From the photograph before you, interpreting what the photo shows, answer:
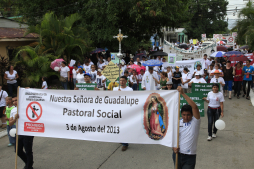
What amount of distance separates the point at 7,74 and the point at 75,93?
796 centimetres

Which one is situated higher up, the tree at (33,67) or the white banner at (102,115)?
the tree at (33,67)

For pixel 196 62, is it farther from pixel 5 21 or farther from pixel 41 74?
pixel 5 21

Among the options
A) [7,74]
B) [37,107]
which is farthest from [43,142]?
[7,74]

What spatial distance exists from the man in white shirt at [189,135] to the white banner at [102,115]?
173 mm

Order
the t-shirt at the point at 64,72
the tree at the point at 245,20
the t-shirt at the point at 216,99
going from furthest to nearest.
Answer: the tree at the point at 245,20
the t-shirt at the point at 64,72
the t-shirt at the point at 216,99

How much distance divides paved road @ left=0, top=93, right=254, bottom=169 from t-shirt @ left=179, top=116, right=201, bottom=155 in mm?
1575

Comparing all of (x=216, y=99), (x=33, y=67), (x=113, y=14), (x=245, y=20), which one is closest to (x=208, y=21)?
(x=245, y=20)

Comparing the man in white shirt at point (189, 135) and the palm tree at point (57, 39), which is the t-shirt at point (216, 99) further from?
the palm tree at point (57, 39)

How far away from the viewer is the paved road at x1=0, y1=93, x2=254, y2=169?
17.4 feet

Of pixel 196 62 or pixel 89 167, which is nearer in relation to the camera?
pixel 89 167

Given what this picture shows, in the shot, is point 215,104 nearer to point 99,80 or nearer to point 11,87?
point 99,80

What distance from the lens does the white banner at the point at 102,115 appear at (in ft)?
13.6

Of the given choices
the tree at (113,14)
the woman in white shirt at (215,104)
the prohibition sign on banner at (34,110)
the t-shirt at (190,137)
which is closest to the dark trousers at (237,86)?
the woman in white shirt at (215,104)

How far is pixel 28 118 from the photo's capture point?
4.82m
